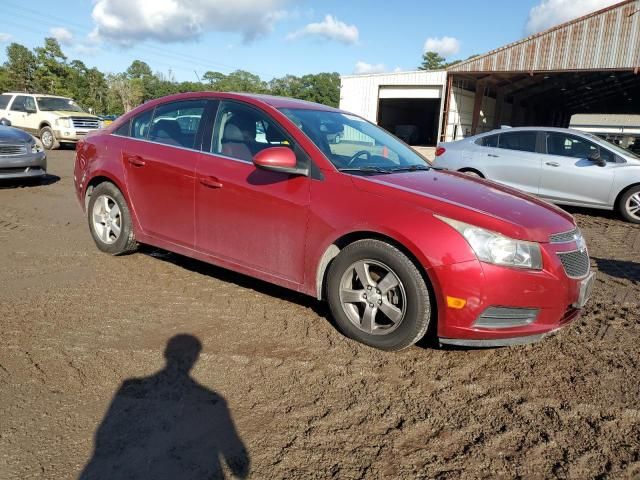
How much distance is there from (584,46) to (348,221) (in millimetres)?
20697

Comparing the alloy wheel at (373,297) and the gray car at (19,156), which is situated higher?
the gray car at (19,156)

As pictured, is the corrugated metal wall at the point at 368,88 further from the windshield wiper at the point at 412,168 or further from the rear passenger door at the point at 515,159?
the windshield wiper at the point at 412,168

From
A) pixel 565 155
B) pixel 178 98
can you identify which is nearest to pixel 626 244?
pixel 565 155

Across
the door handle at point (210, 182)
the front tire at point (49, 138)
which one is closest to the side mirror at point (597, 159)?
the door handle at point (210, 182)

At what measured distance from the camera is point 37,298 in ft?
13.0

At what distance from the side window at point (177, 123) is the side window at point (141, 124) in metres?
0.07

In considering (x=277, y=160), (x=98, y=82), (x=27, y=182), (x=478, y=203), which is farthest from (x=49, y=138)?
(x=98, y=82)

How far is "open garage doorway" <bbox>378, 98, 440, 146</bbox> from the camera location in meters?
37.2

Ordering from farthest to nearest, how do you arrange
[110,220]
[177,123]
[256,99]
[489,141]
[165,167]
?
[489,141] → [110,220] → [177,123] → [165,167] → [256,99]

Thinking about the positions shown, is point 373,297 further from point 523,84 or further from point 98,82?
point 98,82

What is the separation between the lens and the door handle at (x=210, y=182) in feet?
12.8

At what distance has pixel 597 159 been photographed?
8039 millimetres

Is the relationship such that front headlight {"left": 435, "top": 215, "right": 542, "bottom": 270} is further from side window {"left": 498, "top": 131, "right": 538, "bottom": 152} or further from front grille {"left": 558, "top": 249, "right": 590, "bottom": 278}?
side window {"left": 498, "top": 131, "right": 538, "bottom": 152}

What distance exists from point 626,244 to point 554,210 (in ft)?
12.9
